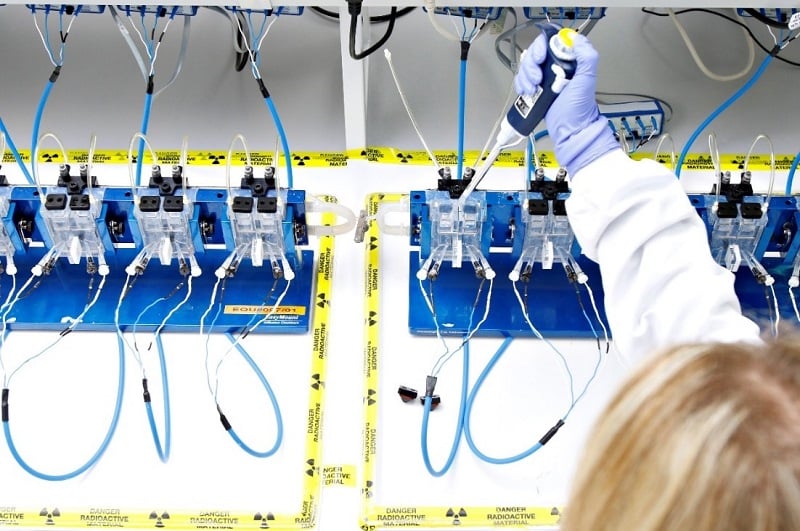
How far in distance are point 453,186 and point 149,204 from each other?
0.60 meters

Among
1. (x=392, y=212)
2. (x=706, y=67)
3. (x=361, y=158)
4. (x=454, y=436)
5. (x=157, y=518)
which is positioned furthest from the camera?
(x=706, y=67)

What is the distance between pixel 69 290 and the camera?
5.26 ft

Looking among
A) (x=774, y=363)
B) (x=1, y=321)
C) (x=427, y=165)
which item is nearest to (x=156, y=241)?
Result: (x=1, y=321)

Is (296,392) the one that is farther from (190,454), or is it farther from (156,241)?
(156,241)

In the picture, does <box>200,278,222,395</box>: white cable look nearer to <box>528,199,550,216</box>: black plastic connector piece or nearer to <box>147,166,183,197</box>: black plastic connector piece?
<box>147,166,183,197</box>: black plastic connector piece

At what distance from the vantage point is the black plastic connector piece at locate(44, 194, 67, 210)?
1.45 m

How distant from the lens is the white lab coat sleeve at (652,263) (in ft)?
3.43

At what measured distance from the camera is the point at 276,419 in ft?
4.78

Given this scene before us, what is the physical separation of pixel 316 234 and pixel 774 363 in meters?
1.11

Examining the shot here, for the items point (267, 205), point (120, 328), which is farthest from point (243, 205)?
point (120, 328)

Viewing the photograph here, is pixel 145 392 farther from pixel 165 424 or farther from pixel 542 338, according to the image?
pixel 542 338

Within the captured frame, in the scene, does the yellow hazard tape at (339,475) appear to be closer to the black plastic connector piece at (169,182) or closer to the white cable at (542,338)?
the white cable at (542,338)

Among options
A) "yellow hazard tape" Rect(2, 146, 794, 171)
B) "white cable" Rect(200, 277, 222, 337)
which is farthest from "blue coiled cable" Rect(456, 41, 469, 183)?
"white cable" Rect(200, 277, 222, 337)

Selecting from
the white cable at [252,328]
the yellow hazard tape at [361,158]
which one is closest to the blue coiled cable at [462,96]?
the yellow hazard tape at [361,158]
